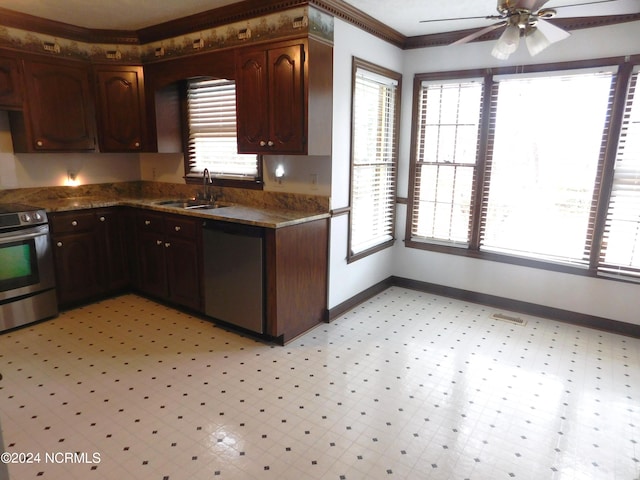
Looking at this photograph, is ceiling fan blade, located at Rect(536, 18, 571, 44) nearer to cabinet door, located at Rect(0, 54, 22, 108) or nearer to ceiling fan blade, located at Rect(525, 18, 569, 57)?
ceiling fan blade, located at Rect(525, 18, 569, 57)

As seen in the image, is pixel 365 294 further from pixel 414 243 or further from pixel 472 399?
pixel 472 399

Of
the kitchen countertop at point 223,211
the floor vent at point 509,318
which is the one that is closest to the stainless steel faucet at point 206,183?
the kitchen countertop at point 223,211

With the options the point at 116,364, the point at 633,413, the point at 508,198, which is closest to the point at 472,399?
the point at 633,413

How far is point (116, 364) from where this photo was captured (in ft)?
10.00

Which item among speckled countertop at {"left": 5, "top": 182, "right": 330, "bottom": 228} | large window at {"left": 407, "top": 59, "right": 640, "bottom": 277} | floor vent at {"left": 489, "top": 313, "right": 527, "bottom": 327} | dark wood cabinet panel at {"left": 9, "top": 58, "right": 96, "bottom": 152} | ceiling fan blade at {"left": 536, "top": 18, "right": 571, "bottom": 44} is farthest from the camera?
floor vent at {"left": 489, "top": 313, "right": 527, "bottom": 327}

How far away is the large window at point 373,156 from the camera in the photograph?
3869 mm

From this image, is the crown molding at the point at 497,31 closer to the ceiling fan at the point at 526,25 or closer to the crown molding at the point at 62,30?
the ceiling fan at the point at 526,25

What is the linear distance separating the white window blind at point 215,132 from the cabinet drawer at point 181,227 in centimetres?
74

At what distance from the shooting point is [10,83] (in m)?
3.62

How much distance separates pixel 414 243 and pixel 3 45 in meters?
4.34

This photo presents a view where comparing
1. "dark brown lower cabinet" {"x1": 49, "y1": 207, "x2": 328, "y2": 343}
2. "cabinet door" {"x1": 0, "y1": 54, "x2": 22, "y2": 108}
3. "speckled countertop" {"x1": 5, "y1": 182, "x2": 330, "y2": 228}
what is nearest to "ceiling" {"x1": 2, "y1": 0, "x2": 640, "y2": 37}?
"cabinet door" {"x1": 0, "y1": 54, "x2": 22, "y2": 108}

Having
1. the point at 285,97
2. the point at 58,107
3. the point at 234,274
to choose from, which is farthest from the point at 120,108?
the point at 234,274

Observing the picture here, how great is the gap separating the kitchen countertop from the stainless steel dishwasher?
7 centimetres

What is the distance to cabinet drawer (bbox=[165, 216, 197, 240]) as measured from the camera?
3668 millimetres
